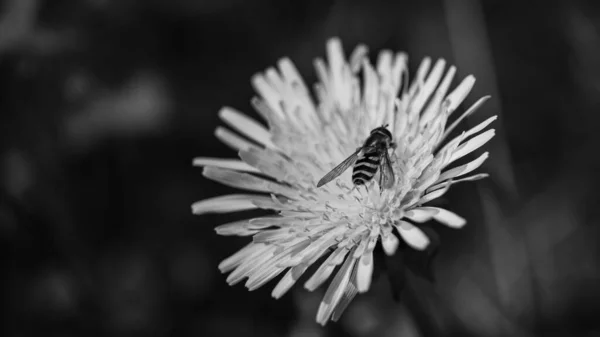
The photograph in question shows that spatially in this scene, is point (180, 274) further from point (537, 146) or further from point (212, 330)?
point (537, 146)

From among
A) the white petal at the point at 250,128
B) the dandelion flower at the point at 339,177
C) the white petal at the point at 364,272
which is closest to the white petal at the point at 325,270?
the dandelion flower at the point at 339,177

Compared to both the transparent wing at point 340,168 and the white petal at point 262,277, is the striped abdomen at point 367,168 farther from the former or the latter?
the white petal at point 262,277

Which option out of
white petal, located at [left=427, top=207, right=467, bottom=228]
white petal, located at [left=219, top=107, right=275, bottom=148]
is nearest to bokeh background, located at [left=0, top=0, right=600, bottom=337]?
white petal, located at [left=219, top=107, right=275, bottom=148]

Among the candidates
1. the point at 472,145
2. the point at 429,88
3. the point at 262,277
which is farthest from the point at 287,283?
the point at 429,88

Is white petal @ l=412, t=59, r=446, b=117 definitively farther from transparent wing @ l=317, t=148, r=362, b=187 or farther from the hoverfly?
transparent wing @ l=317, t=148, r=362, b=187

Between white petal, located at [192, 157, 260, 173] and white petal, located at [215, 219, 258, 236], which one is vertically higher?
white petal, located at [192, 157, 260, 173]

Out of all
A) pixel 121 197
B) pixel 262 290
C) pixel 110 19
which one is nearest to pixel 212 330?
pixel 262 290

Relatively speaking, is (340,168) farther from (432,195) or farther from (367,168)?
(432,195)

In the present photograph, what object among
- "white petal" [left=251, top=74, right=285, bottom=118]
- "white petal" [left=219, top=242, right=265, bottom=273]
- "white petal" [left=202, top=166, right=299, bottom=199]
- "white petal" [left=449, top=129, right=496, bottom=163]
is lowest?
"white petal" [left=219, top=242, right=265, bottom=273]
